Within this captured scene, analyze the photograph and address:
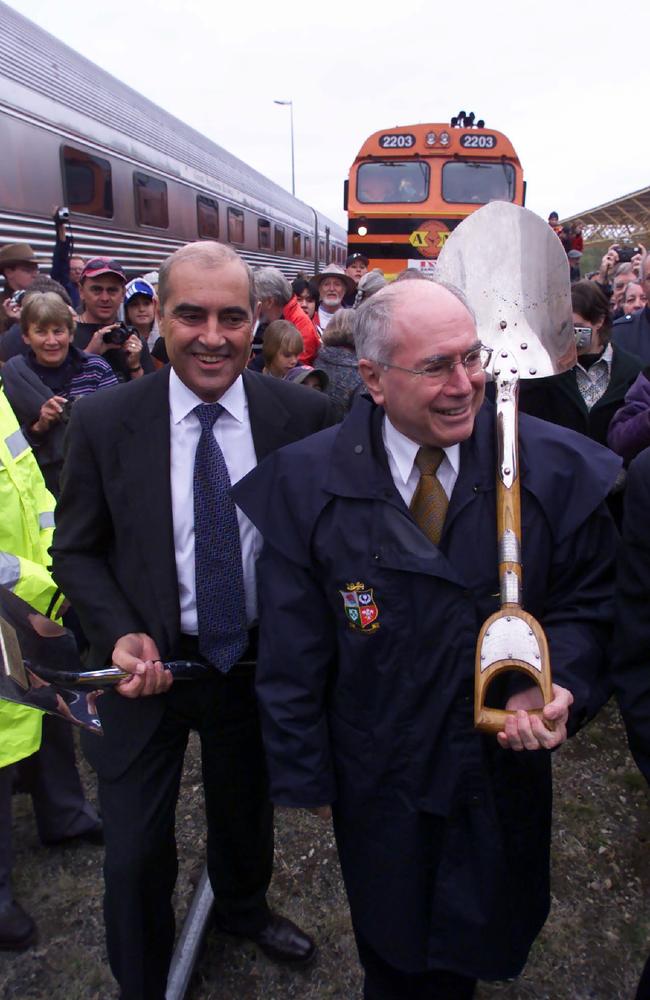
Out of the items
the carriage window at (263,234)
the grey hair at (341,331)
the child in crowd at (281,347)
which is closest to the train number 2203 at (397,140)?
the carriage window at (263,234)

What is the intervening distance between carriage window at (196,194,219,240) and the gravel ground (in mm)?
9575

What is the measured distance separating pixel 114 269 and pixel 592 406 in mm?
2589

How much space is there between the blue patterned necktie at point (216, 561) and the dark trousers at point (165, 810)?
4.5 inches

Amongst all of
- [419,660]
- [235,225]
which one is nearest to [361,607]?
[419,660]

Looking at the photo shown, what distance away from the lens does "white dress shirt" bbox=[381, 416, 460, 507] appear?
1.59 metres

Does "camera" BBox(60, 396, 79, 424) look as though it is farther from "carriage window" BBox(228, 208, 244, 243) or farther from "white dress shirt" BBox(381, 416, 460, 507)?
"carriage window" BBox(228, 208, 244, 243)

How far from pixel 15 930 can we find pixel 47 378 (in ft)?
7.28

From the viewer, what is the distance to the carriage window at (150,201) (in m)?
8.68

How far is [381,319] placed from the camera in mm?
1547

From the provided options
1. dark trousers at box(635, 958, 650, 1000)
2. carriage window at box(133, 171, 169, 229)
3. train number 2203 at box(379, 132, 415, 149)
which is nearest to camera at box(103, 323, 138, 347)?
dark trousers at box(635, 958, 650, 1000)

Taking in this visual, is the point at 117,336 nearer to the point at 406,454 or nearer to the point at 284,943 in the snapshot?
the point at 406,454

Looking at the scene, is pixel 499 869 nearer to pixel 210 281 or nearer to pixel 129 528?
pixel 129 528

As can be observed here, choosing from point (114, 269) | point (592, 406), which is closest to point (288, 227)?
point (114, 269)

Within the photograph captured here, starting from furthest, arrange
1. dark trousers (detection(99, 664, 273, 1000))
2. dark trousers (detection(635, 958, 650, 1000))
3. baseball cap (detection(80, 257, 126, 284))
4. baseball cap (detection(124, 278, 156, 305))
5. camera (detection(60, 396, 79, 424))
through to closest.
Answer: baseball cap (detection(124, 278, 156, 305))
baseball cap (detection(80, 257, 126, 284))
camera (detection(60, 396, 79, 424))
dark trousers (detection(99, 664, 273, 1000))
dark trousers (detection(635, 958, 650, 1000))
